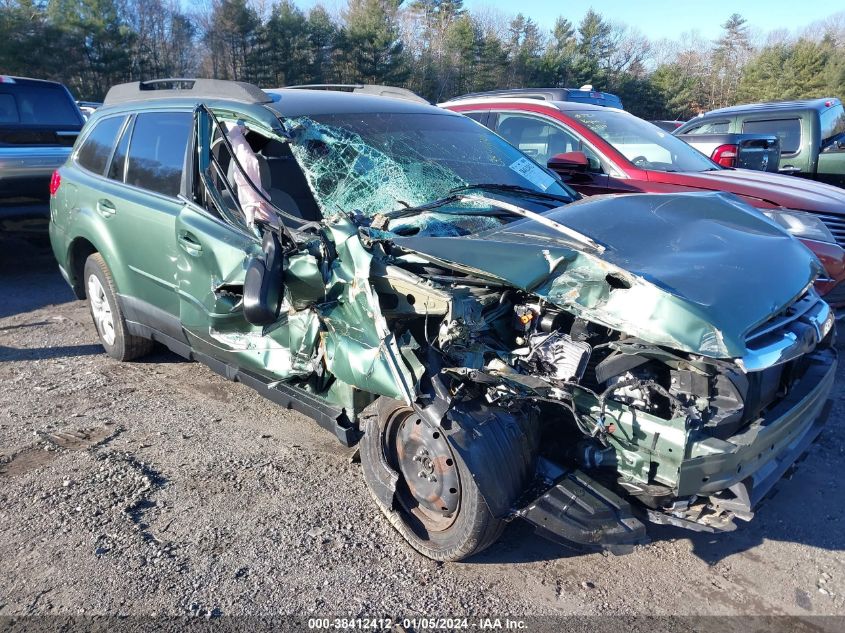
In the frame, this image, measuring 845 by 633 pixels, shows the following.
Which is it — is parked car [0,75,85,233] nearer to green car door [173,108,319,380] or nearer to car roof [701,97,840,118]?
green car door [173,108,319,380]

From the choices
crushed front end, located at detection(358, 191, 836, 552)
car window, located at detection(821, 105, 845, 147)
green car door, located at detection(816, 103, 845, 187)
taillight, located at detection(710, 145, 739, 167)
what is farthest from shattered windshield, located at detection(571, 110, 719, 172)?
car window, located at detection(821, 105, 845, 147)

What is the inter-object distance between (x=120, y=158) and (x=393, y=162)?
7.15ft

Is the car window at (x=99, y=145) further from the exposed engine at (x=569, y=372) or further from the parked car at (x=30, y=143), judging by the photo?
the exposed engine at (x=569, y=372)

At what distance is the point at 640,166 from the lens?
18.8ft

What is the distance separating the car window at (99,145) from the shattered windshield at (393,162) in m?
1.95

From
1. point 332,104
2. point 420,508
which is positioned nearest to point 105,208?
point 332,104

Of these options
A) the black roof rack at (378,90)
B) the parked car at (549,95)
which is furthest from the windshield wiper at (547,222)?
the parked car at (549,95)

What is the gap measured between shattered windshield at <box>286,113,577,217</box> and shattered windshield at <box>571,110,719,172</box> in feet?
6.73

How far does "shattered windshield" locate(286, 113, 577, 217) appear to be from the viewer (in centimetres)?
343

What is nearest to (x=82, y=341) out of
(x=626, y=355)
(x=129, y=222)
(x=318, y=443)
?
(x=129, y=222)

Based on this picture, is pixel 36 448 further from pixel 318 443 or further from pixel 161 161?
pixel 161 161

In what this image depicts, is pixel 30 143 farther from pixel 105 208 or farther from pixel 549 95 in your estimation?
pixel 549 95

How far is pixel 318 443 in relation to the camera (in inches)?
152

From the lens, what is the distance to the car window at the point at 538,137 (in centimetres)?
608
